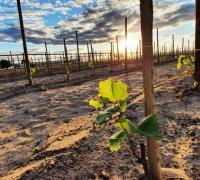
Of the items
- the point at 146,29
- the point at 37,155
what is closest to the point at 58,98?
the point at 37,155

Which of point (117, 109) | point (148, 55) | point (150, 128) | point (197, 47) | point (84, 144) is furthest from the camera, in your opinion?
point (197, 47)

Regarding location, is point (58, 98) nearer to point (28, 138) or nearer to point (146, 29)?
point (28, 138)

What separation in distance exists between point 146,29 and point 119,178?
5.55 feet

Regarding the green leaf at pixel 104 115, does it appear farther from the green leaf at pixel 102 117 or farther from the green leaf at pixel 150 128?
the green leaf at pixel 150 128

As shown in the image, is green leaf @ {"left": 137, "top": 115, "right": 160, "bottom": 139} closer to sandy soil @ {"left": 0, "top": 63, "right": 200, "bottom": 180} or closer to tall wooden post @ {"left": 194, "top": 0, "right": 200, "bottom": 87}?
sandy soil @ {"left": 0, "top": 63, "right": 200, "bottom": 180}

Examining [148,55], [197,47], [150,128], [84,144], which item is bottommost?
[84,144]

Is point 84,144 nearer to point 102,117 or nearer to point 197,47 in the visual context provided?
point 102,117

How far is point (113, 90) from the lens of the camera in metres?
2.05

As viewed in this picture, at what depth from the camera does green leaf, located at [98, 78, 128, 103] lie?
2035 millimetres

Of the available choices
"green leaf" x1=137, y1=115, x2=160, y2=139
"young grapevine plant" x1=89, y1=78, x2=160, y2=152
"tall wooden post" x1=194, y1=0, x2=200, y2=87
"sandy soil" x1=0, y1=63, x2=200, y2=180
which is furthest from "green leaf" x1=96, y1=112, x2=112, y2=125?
"tall wooden post" x1=194, y1=0, x2=200, y2=87

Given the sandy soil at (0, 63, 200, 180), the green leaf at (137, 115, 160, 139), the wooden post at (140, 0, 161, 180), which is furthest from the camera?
the sandy soil at (0, 63, 200, 180)

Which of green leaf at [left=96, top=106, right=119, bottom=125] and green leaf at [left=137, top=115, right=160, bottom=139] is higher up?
green leaf at [left=96, top=106, right=119, bottom=125]

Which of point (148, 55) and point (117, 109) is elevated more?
point (148, 55)

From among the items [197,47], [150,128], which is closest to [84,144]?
[150,128]
